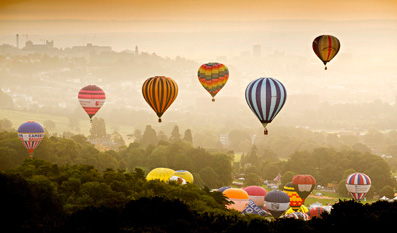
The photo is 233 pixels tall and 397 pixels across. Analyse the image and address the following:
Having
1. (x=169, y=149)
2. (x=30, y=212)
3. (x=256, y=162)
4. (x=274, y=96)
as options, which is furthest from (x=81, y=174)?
(x=256, y=162)

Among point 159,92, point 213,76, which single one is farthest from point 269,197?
point 159,92

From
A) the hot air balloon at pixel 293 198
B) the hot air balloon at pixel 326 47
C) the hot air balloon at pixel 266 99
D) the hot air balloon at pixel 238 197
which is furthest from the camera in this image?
the hot air balloon at pixel 293 198

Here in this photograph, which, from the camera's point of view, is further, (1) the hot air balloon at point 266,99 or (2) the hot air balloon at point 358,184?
(2) the hot air balloon at point 358,184

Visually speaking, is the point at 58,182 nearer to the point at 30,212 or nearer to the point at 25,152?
the point at 30,212

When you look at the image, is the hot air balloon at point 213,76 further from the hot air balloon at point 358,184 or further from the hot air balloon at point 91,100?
the hot air balloon at point 358,184

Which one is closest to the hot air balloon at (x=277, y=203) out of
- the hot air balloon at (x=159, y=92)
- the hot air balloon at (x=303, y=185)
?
the hot air balloon at (x=303, y=185)

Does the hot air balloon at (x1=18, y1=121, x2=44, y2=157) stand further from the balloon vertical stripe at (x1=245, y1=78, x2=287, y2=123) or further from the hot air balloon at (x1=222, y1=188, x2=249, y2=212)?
the balloon vertical stripe at (x1=245, y1=78, x2=287, y2=123)

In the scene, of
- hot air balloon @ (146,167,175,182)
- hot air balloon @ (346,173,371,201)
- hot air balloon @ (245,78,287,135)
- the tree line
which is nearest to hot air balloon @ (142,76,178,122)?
hot air balloon @ (146,167,175,182)
